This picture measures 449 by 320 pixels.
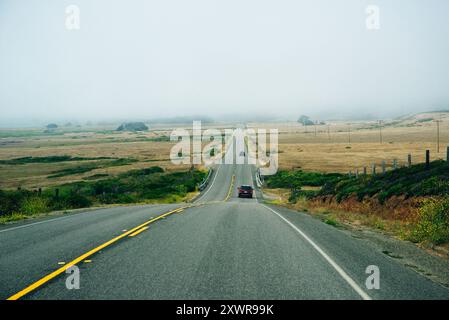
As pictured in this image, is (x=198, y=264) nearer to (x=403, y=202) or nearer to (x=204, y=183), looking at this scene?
(x=403, y=202)

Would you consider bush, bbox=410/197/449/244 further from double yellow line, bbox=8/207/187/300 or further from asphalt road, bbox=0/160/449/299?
double yellow line, bbox=8/207/187/300

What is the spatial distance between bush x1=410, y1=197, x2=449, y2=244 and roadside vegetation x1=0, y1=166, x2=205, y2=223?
14.2 m

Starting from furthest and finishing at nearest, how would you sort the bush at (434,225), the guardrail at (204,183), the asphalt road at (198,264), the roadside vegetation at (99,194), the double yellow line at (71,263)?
the guardrail at (204,183)
the roadside vegetation at (99,194)
the bush at (434,225)
the asphalt road at (198,264)
the double yellow line at (71,263)

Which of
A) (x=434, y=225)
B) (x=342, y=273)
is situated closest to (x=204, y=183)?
(x=434, y=225)

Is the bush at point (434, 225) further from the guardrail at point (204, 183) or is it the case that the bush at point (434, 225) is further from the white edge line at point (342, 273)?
the guardrail at point (204, 183)

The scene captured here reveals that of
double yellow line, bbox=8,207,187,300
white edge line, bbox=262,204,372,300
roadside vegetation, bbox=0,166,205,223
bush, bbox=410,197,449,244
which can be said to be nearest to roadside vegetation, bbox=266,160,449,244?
bush, bbox=410,197,449,244

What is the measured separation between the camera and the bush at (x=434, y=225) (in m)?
10.6

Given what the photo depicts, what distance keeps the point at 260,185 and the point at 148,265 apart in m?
55.4

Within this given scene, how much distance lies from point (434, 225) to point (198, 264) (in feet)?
22.9

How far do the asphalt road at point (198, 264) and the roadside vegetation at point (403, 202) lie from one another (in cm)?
197

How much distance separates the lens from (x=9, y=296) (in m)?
5.72

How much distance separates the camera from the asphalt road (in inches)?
240

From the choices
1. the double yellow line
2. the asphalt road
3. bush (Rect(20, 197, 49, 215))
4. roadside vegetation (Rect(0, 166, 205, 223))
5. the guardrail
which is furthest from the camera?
the guardrail

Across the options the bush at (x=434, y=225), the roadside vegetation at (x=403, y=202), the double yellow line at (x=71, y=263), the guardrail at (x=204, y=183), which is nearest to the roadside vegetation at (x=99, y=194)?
the guardrail at (x=204, y=183)
